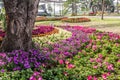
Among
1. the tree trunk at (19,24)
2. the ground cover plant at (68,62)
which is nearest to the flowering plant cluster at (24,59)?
the ground cover plant at (68,62)

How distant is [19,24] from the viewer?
297 inches

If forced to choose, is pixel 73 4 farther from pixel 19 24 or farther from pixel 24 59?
pixel 24 59

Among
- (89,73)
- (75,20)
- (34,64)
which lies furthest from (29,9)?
(75,20)

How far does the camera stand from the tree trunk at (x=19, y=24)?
291 inches

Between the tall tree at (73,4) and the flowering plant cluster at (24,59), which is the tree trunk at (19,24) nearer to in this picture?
the flowering plant cluster at (24,59)

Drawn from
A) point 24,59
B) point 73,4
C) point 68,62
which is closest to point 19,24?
point 24,59

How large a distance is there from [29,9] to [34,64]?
5.43 ft

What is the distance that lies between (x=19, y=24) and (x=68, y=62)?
1.70 metres

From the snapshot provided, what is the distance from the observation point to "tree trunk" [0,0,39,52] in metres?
7.38

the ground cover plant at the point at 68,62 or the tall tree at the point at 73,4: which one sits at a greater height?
the tall tree at the point at 73,4

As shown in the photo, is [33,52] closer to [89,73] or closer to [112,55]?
[89,73]

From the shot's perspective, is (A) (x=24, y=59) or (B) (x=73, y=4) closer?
(A) (x=24, y=59)

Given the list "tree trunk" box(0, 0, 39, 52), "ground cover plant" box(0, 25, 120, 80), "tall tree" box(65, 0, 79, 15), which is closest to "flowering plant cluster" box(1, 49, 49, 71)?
"ground cover plant" box(0, 25, 120, 80)

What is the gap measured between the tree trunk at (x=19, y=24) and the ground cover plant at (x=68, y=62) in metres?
0.38
